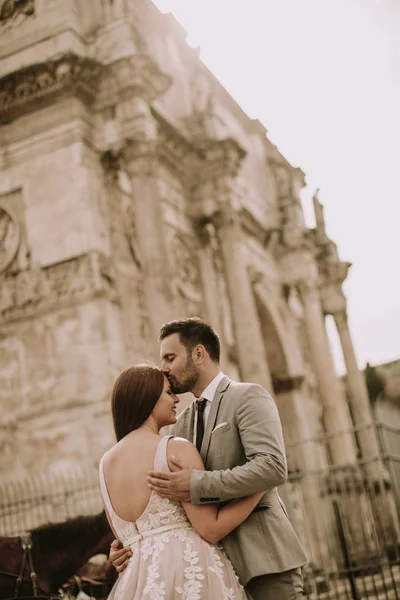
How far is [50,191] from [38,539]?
620 cm

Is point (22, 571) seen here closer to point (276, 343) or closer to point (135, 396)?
point (135, 396)

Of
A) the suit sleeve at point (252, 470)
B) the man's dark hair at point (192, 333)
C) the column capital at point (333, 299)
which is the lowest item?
the suit sleeve at point (252, 470)

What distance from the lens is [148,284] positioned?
37.9 ft

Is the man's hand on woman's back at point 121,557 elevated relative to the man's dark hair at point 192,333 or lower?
lower

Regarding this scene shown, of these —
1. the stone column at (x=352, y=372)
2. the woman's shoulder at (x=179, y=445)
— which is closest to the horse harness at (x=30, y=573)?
the woman's shoulder at (x=179, y=445)

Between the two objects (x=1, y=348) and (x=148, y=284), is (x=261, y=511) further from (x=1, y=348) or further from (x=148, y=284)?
(x=1, y=348)

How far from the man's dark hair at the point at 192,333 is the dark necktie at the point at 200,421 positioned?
23cm

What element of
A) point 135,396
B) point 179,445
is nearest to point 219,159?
point 135,396

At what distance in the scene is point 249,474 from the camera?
317 cm

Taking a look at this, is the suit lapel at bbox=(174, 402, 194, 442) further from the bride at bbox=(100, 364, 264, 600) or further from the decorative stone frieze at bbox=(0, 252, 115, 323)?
the decorative stone frieze at bbox=(0, 252, 115, 323)

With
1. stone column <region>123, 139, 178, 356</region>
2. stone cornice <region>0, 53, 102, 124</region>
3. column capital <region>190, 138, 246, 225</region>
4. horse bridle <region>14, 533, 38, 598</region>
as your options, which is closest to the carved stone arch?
column capital <region>190, 138, 246, 225</region>

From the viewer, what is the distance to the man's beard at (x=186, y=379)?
3.64 meters

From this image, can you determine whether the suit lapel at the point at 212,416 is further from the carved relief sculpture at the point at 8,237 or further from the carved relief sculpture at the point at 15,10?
the carved relief sculpture at the point at 15,10

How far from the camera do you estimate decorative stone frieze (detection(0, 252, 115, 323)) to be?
37.6ft
